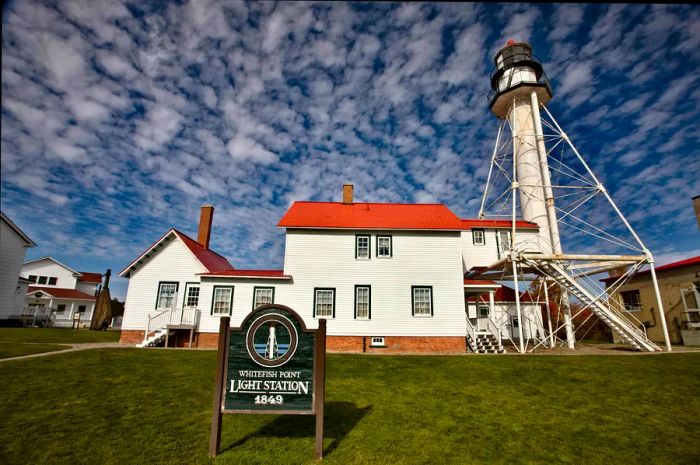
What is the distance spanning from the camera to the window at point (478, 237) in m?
25.8

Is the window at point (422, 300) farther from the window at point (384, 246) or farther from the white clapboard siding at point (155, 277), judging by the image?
the white clapboard siding at point (155, 277)

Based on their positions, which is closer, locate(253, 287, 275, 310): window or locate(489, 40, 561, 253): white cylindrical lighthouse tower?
locate(253, 287, 275, 310): window

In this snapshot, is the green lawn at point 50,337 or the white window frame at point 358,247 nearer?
the green lawn at point 50,337

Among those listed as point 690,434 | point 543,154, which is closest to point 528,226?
point 543,154

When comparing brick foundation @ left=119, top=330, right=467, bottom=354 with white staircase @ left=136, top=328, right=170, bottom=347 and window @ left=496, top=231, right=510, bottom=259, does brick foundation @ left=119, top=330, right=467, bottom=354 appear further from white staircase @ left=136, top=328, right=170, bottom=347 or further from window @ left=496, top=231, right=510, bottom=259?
window @ left=496, top=231, right=510, bottom=259

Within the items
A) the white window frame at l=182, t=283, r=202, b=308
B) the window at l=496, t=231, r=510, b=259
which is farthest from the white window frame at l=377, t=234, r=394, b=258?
the white window frame at l=182, t=283, r=202, b=308

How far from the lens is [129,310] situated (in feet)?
71.2

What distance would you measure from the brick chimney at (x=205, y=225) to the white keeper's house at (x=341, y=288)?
3.28 metres

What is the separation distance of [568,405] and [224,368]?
8.93 m

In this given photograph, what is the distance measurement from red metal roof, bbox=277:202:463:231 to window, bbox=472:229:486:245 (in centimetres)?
323

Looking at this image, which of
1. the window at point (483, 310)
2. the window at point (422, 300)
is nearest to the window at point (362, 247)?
the window at point (422, 300)

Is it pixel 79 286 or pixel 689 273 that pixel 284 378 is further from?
pixel 79 286

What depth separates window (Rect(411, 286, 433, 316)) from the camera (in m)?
20.9

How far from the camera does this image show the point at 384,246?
21953mm
